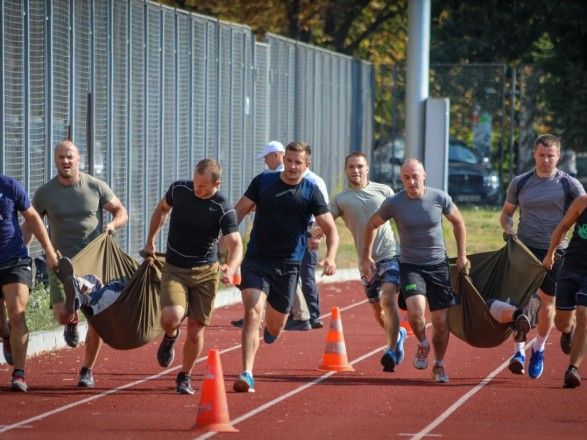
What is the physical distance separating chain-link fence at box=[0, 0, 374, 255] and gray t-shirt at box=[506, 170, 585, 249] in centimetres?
591

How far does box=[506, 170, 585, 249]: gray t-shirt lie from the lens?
1509 centimetres

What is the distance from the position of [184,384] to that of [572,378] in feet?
10.2

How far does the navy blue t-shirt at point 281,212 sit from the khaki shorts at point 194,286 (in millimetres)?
547

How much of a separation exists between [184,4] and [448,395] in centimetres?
2688

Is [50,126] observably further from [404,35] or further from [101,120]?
[404,35]

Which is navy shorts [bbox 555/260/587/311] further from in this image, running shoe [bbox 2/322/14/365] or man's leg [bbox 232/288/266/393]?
running shoe [bbox 2/322/14/365]

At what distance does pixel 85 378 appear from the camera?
1344 centimetres

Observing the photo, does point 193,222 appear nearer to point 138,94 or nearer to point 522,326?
point 522,326

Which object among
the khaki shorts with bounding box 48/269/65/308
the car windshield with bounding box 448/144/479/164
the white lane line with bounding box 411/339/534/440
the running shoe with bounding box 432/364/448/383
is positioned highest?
the car windshield with bounding box 448/144/479/164

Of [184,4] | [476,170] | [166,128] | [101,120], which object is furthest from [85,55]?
[476,170]

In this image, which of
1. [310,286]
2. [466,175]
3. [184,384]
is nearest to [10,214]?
[184,384]

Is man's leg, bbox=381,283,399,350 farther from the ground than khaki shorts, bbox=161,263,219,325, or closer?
closer

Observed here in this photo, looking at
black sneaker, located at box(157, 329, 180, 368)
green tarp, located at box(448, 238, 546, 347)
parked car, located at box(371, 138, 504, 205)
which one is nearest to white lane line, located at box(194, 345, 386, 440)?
black sneaker, located at box(157, 329, 180, 368)

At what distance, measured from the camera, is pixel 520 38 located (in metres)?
50.0
